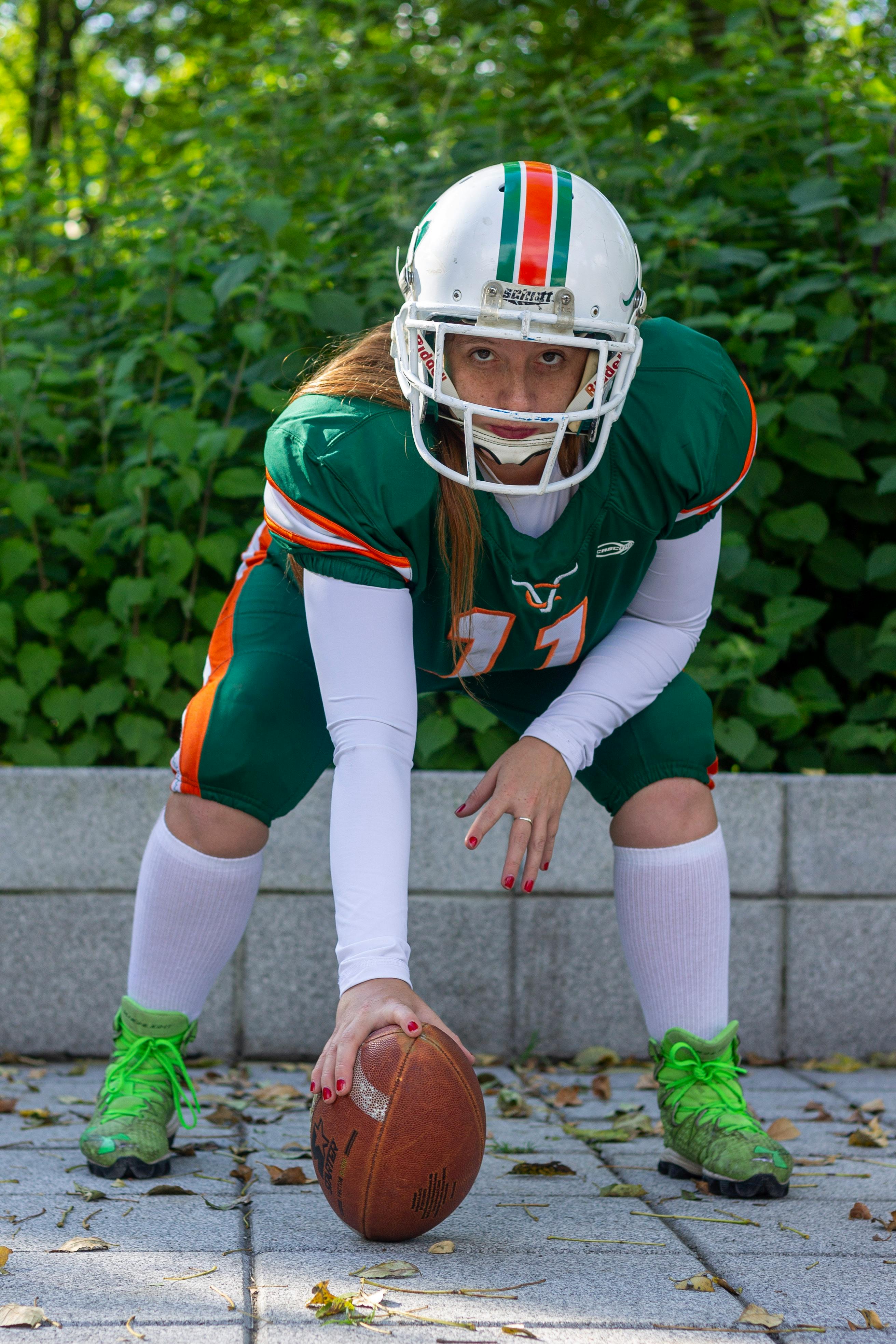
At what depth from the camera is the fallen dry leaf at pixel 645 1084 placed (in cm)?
312

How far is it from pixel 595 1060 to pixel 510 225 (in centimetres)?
215

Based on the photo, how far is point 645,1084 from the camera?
315 cm

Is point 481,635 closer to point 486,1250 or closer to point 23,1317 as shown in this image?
point 486,1250

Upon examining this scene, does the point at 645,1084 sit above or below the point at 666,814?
below

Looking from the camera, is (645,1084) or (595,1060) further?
(595,1060)

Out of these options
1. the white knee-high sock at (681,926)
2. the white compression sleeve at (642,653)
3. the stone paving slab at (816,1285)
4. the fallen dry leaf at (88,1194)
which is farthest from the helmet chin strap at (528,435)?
the fallen dry leaf at (88,1194)

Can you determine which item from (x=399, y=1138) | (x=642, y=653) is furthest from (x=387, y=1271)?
(x=642, y=653)

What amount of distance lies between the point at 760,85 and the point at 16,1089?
144 inches

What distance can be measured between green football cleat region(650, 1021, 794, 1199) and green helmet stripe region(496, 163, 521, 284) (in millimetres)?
1276

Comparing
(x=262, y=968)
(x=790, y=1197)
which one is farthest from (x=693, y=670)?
(x=790, y=1197)

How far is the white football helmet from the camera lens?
1.90m

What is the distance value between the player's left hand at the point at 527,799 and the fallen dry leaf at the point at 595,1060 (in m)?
1.47

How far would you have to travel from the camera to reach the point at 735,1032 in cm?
240

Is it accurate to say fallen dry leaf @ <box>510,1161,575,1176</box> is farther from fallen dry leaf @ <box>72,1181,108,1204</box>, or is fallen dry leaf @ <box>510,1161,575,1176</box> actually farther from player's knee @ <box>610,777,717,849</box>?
fallen dry leaf @ <box>72,1181,108,1204</box>
